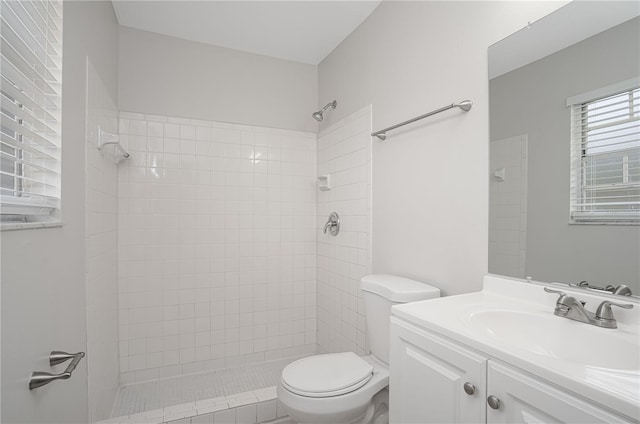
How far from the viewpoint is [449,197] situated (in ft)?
5.04

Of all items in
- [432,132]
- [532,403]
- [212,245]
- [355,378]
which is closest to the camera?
[532,403]

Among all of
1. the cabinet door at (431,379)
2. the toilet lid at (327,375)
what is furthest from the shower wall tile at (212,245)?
the cabinet door at (431,379)

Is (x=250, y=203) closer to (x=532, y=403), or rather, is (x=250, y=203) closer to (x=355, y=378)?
(x=355, y=378)

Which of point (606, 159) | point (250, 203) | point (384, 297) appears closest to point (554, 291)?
point (606, 159)

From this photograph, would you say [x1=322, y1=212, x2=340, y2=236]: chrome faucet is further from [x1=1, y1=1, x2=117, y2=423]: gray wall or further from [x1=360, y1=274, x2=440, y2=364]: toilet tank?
[x1=1, y1=1, x2=117, y2=423]: gray wall

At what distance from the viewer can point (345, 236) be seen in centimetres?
241

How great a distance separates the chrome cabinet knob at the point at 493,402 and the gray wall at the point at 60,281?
107cm

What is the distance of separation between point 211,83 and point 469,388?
99.6 inches

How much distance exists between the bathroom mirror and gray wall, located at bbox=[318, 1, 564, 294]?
0.21 ft

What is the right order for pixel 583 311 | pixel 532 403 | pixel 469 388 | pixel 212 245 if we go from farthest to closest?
pixel 212 245 → pixel 583 311 → pixel 469 388 → pixel 532 403

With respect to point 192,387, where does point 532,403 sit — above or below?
above

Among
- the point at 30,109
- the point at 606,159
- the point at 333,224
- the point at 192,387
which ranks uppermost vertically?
the point at 30,109

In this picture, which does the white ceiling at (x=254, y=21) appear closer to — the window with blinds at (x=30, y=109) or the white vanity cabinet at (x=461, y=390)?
the window with blinds at (x=30, y=109)

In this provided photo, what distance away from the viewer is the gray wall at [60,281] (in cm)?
74
